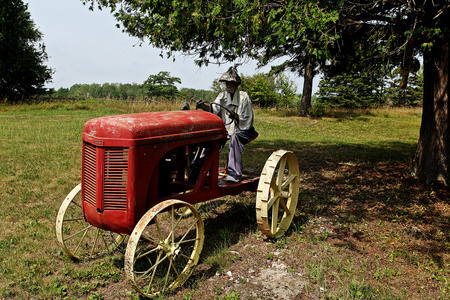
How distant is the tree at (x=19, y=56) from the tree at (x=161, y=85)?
29.4m

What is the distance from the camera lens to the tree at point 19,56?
26.3 metres

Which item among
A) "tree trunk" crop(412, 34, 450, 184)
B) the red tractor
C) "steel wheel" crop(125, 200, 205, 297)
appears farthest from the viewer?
"tree trunk" crop(412, 34, 450, 184)

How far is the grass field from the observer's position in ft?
11.0

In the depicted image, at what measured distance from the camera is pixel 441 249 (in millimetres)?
4254

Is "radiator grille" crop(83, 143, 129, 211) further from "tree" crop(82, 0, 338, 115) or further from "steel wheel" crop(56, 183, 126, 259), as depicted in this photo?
"tree" crop(82, 0, 338, 115)

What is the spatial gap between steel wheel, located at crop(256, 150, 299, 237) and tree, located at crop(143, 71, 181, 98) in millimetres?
58023

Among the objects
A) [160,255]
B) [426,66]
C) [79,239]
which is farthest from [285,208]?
[426,66]

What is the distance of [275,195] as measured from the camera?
429 centimetres

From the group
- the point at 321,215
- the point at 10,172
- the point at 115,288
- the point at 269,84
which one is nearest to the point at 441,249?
the point at 321,215

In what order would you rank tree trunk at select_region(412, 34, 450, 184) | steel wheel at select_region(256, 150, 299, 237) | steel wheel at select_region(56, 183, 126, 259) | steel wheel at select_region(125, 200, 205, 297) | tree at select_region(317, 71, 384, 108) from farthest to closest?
tree at select_region(317, 71, 384, 108) → tree trunk at select_region(412, 34, 450, 184) → steel wheel at select_region(256, 150, 299, 237) → steel wheel at select_region(56, 183, 126, 259) → steel wheel at select_region(125, 200, 205, 297)

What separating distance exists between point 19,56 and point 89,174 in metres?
29.1

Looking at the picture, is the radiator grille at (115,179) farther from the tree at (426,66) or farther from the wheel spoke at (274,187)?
the tree at (426,66)

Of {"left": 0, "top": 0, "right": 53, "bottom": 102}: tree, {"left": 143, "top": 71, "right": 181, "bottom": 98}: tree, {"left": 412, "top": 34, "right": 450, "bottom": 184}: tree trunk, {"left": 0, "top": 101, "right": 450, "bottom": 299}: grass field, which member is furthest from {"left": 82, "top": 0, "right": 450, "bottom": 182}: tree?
{"left": 143, "top": 71, "right": 181, "bottom": 98}: tree

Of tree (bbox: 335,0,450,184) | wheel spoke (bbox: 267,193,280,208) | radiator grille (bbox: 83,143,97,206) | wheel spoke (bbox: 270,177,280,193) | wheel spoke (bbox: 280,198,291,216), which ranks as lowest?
wheel spoke (bbox: 280,198,291,216)
